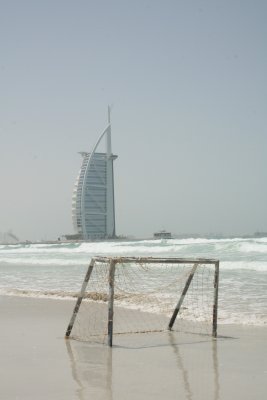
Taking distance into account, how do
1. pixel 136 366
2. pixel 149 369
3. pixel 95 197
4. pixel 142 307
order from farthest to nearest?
pixel 95 197, pixel 142 307, pixel 136 366, pixel 149 369

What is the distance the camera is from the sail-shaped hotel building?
142 meters

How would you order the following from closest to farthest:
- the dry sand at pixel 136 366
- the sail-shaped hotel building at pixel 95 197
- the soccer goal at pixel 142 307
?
the dry sand at pixel 136 366 < the soccer goal at pixel 142 307 < the sail-shaped hotel building at pixel 95 197

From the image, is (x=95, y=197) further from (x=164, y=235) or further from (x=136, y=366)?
(x=136, y=366)

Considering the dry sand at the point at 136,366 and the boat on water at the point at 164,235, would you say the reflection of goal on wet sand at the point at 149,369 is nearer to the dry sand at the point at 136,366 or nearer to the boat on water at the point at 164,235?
the dry sand at the point at 136,366

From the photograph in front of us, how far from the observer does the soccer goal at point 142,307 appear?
7.52 meters

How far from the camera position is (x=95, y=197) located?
474 ft

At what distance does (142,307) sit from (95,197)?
439 ft

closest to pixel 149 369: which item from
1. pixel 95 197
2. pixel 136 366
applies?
pixel 136 366

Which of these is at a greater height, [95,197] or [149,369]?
[95,197]

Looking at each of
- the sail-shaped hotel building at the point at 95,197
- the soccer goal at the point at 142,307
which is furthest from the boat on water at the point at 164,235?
the soccer goal at the point at 142,307

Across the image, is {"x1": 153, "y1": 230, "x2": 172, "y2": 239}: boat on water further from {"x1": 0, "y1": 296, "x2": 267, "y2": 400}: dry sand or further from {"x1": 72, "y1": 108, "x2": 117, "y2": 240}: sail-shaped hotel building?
{"x1": 0, "y1": 296, "x2": 267, "y2": 400}: dry sand

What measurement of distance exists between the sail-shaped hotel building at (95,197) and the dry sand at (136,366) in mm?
134572

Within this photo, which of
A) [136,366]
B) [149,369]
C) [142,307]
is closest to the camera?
[149,369]

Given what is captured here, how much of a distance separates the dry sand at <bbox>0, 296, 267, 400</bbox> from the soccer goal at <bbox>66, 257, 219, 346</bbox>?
411 millimetres
